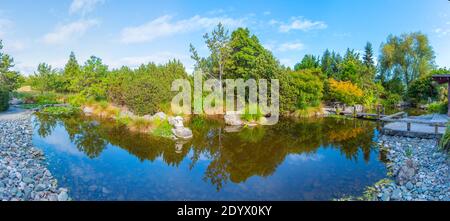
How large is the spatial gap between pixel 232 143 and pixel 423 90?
910 inches

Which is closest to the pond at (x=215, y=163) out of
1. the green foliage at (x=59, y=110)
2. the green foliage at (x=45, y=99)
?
the green foliage at (x=59, y=110)

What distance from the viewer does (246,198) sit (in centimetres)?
566

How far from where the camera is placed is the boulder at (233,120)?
50.0 ft

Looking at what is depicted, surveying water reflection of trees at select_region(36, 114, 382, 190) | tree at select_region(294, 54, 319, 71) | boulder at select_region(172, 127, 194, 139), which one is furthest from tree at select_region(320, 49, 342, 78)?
boulder at select_region(172, 127, 194, 139)

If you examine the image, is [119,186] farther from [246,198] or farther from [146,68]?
[146,68]

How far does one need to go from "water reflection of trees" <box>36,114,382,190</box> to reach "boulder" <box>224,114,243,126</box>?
46cm

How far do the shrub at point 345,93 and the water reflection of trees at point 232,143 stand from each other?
19.5ft

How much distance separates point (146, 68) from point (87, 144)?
1295cm

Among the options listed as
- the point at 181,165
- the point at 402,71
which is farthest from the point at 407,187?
the point at 402,71

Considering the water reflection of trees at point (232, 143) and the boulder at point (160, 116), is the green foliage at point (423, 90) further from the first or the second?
the boulder at point (160, 116)

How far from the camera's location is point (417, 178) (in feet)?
18.9

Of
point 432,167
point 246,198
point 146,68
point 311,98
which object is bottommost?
point 246,198

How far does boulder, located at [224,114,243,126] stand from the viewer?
1523cm

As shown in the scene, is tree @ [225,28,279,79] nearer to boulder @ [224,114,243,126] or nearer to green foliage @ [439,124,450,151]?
boulder @ [224,114,243,126]
